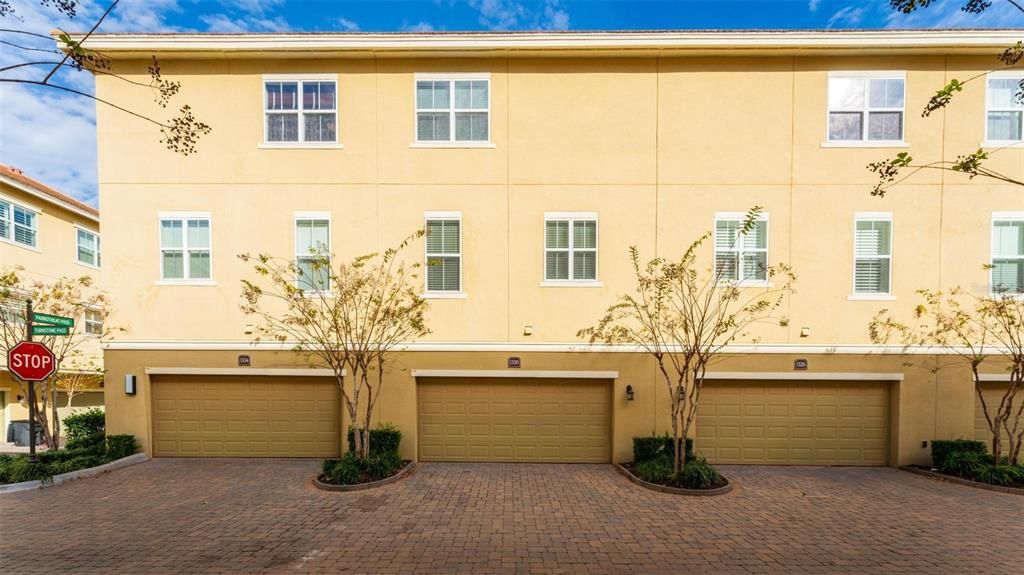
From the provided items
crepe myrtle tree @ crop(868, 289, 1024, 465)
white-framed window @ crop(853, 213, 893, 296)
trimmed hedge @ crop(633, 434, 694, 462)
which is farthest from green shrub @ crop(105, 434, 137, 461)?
crepe myrtle tree @ crop(868, 289, 1024, 465)

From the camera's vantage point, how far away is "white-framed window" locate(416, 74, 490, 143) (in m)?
10.1

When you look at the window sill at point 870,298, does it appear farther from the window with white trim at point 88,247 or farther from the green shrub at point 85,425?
the window with white trim at point 88,247

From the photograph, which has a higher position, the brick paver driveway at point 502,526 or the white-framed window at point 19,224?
the white-framed window at point 19,224

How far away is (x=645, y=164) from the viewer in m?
9.94

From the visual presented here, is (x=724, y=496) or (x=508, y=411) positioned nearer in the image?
(x=724, y=496)

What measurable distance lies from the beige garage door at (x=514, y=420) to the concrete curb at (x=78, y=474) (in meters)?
6.63

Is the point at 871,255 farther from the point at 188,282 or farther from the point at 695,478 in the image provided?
the point at 188,282

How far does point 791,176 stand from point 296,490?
12677 millimetres

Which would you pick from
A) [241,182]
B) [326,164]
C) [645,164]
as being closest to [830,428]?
[645,164]

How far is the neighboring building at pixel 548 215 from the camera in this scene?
9742mm

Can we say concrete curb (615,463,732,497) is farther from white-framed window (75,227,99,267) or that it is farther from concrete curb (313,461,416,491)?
white-framed window (75,227,99,267)

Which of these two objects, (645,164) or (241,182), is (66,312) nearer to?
(241,182)

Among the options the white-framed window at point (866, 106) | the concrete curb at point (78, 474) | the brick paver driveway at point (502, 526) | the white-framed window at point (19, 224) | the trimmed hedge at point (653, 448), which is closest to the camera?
the brick paver driveway at point (502, 526)

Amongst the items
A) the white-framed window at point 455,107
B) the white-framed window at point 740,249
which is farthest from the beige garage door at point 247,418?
the white-framed window at point 740,249
